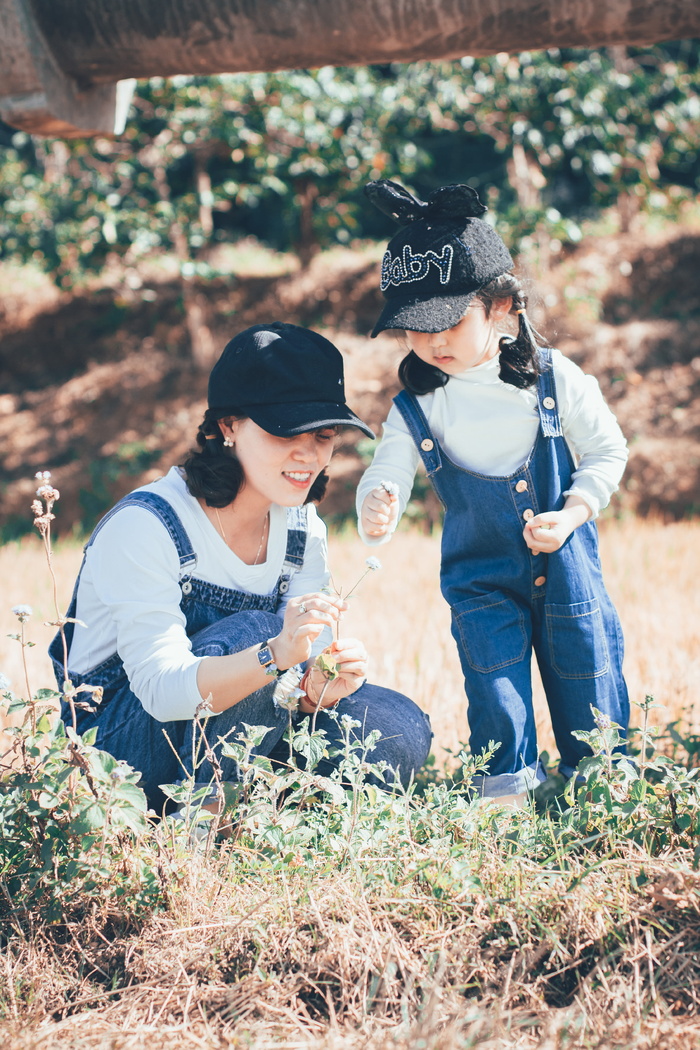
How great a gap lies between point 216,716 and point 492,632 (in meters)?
0.76

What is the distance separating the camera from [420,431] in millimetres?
2598

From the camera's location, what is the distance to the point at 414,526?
6.12 m

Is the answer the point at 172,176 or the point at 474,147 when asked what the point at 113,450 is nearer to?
the point at 172,176

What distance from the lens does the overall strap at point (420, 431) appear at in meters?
2.59

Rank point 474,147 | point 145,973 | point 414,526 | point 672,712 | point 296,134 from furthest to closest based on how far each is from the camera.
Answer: point 474,147 → point 296,134 → point 414,526 → point 672,712 → point 145,973

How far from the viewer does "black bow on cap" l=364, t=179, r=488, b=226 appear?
2.41 metres

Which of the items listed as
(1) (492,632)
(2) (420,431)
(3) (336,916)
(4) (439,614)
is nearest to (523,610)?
(1) (492,632)

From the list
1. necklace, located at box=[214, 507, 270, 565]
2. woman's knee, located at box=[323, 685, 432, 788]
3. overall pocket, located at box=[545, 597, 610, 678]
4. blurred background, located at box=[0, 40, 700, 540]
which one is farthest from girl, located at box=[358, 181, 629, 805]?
blurred background, located at box=[0, 40, 700, 540]

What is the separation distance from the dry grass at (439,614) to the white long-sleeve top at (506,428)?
2.60 ft

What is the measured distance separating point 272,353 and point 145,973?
1.40 metres

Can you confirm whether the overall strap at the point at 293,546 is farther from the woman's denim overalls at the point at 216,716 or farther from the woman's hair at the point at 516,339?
the woman's hair at the point at 516,339

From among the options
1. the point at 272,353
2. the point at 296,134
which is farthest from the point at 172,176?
the point at 272,353

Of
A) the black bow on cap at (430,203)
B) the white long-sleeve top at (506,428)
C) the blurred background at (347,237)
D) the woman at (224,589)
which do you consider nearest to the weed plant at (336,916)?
the woman at (224,589)

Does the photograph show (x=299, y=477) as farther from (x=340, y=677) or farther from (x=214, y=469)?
(x=340, y=677)
